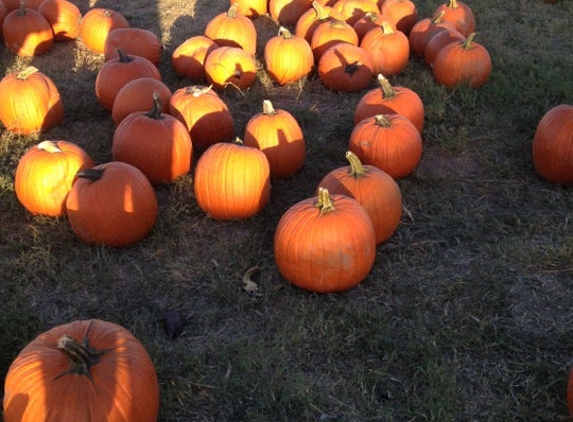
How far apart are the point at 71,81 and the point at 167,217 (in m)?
3.21

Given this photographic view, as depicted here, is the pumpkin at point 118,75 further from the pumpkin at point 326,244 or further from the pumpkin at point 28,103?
the pumpkin at point 326,244

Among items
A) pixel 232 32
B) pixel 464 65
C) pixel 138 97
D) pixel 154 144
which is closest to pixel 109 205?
pixel 154 144

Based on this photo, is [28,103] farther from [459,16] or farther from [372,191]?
[459,16]

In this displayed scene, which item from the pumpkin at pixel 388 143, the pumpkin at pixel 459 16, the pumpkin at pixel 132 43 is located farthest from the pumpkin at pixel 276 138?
the pumpkin at pixel 459 16

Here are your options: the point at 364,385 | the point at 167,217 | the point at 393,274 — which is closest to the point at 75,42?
the point at 167,217

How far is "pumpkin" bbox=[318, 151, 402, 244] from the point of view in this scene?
4305 millimetres

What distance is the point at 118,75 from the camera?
611 cm

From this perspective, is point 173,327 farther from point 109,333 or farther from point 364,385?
point 364,385

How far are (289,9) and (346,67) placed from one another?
224 centimetres

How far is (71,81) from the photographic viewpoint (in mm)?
7211

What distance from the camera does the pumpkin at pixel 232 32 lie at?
287 inches

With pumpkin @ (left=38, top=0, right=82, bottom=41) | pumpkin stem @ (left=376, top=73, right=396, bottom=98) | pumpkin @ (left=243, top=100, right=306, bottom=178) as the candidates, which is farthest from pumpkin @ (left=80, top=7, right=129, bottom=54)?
pumpkin stem @ (left=376, top=73, right=396, bottom=98)

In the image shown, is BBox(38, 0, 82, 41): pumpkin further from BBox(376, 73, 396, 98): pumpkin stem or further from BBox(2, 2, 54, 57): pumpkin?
BBox(376, 73, 396, 98): pumpkin stem

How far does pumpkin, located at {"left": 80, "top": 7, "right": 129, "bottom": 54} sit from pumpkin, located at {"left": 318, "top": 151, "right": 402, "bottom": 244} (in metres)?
4.59
